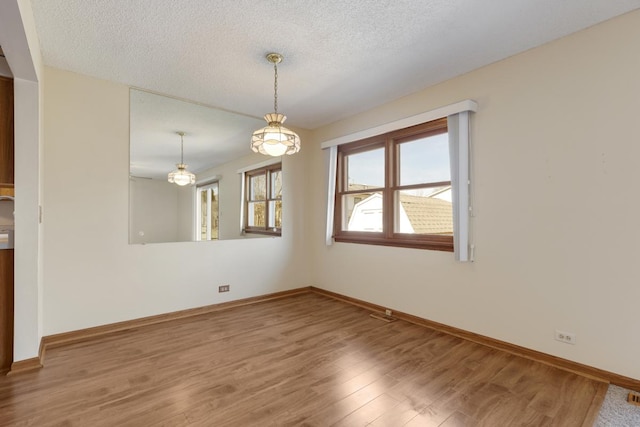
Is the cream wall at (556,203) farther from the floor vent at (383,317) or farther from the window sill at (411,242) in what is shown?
the floor vent at (383,317)

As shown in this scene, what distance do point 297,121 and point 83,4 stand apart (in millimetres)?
2830

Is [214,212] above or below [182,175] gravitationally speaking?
below

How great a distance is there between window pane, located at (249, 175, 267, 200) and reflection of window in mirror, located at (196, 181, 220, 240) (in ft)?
1.80

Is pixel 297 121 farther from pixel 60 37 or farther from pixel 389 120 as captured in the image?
pixel 60 37

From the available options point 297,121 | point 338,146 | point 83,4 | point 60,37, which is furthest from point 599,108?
point 60,37

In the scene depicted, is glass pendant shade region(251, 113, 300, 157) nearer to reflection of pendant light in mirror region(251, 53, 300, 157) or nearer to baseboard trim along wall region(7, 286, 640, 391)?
reflection of pendant light in mirror region(251, 53, 300, 157)

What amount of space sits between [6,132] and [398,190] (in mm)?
3814

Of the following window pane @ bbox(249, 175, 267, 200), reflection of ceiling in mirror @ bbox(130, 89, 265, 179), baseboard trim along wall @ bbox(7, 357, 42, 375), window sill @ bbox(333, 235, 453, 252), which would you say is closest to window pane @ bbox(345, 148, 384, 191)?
window sill @ bbox(333, 235, 453, 252)

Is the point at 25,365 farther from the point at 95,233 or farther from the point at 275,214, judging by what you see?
the point at 275,214

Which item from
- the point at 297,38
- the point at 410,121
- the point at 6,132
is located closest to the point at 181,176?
the point at 6,132

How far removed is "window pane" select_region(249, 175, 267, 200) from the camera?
4.39m

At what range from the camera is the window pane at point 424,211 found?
328 centimetres

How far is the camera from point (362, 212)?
170 inches

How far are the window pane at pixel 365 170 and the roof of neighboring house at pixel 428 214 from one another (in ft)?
1.63
